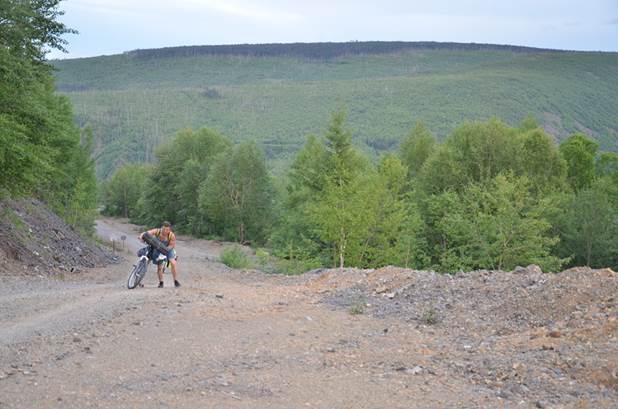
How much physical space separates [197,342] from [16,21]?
45.0 feet

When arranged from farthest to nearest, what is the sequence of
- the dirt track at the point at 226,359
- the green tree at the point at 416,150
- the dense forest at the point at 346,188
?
the green tree at the point at 416,150 < the dense forest at the point at 346,188 < the dirt track at the point at 226,359

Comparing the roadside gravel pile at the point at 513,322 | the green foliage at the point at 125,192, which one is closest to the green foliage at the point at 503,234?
the roadside gravel pile at the point at 513,322

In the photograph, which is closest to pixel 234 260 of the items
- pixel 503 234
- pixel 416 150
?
pixel 503 234

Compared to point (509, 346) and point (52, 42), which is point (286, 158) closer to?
point (52, 42)

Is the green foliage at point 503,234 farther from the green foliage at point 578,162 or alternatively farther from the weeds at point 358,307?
the green foliage at point 578,162

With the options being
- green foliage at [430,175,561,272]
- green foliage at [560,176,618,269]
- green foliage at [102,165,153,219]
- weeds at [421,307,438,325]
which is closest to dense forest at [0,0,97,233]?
weeds at [421,307,438,325]

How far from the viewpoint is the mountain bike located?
57.6 ft

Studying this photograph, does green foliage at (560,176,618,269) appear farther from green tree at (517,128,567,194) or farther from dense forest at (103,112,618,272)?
green tree at (517,128,567,194)

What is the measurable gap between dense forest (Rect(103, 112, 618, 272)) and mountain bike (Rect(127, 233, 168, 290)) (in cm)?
1129

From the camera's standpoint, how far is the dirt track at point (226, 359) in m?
8.09

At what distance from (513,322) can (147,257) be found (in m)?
9.59

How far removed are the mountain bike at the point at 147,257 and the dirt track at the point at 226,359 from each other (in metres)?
2.72

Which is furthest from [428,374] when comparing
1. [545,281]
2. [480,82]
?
[480,82]

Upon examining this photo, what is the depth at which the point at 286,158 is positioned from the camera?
476 ft
